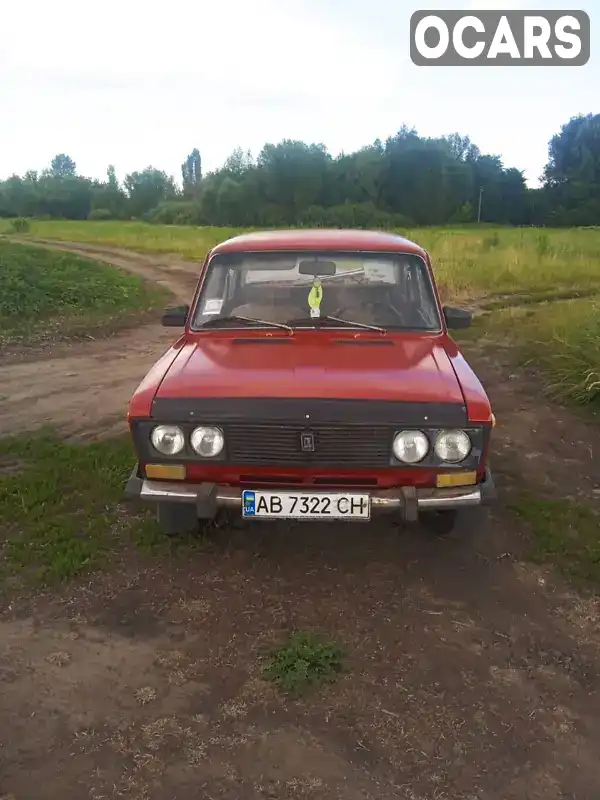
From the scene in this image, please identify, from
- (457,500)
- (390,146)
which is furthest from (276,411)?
(390,146)

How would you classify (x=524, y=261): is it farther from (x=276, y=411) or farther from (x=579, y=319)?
(x=276, y=411)

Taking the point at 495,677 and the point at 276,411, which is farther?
the point at 276,411

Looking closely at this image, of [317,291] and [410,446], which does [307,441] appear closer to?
[410,446]

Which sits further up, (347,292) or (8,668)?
(347,292)

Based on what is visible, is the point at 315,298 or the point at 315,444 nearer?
the point at 315,444

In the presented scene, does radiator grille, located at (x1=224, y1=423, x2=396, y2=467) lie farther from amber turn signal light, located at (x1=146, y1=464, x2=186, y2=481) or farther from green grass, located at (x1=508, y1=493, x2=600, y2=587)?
green grass, located at (x1=508, y1=493, x2=600, y2=587)

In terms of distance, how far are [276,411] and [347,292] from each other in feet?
4.32

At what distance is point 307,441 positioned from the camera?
316 centimetres

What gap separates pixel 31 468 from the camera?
197 inches

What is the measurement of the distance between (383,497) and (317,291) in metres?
1.51

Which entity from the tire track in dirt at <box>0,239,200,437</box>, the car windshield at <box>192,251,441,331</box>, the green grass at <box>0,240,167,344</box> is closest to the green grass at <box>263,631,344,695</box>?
the car windshield at <box>192,251,441,331</box>

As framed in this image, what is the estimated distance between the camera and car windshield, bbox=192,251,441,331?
409 cm

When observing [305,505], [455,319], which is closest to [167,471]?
[305,505]

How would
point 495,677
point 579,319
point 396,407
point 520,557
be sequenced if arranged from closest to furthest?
point 495,677
point 396,407
point 520,557
point 579,319
